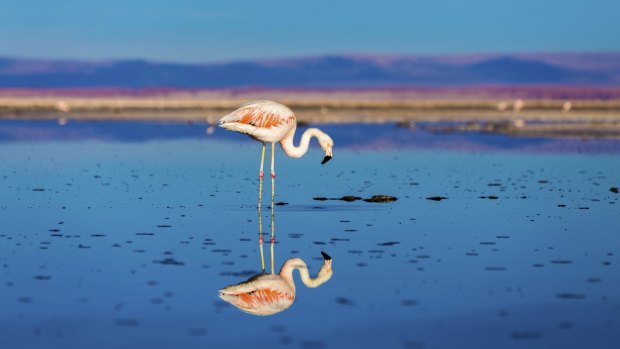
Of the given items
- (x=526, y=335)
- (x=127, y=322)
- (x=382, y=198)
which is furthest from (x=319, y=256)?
(x=382, y=198)

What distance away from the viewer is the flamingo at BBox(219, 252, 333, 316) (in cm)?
1091

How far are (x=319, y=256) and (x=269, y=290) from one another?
2.33 meters

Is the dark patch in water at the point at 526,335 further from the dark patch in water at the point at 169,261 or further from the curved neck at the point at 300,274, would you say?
the dark patch in water at the point at 169,261

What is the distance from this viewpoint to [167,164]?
3064 centimetres

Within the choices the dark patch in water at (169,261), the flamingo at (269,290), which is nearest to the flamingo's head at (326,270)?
the flamingo at (269,290)

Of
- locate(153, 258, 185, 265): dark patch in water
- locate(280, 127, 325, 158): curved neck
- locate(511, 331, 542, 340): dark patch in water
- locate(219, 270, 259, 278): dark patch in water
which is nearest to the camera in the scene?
locate(511, 331, 542, 340): dark patch in water

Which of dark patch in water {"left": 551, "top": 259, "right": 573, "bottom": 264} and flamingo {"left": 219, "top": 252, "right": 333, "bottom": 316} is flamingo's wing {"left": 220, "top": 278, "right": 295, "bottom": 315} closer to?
flamingo {"left": 219, "top": 252, "right": 333, "bottom": 316}

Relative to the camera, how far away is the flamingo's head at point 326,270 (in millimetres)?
12380

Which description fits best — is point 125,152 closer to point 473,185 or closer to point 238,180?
point 238,180

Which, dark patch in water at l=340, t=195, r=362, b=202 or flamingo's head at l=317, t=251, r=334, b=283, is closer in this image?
flamingo's head at l=317, t=251, r=334, b=283

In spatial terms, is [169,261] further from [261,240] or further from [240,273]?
[261,240]

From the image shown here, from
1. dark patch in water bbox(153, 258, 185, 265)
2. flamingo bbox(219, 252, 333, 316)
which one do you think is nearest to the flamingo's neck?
flamingo bbox(219, 252, 333, 316)

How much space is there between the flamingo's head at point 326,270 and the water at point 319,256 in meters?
0.10

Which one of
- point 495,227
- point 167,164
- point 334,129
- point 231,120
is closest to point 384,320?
point 495,227
